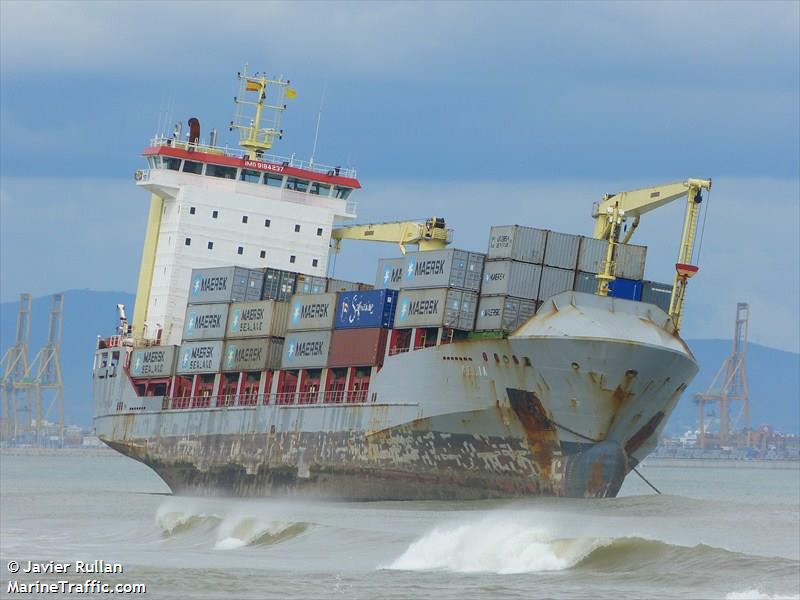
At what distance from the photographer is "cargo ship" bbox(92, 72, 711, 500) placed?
133 feet

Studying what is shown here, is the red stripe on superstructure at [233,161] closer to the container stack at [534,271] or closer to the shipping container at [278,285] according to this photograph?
the shipping container at [278,285]

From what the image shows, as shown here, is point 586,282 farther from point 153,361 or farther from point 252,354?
point 153,361

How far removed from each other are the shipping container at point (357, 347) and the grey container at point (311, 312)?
622 millimetres

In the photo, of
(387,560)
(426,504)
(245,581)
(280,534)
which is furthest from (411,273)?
(245,581)

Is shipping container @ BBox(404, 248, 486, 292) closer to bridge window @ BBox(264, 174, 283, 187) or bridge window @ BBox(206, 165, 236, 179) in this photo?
bridge window @ BBox(264, 174, 283, 187)

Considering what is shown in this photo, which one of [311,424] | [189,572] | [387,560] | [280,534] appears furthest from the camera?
[311,424]

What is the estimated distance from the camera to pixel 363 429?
1763 inches

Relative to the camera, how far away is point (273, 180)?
2355 inches

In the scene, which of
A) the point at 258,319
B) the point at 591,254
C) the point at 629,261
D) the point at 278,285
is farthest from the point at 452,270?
the point at 278,285

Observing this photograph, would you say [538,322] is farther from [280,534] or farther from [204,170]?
[204,170]

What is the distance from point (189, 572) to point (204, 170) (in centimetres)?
3254

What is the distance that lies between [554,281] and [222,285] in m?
15.1

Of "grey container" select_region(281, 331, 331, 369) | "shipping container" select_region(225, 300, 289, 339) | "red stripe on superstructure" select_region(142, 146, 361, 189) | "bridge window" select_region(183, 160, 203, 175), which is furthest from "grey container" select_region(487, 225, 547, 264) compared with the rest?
"bridge window" select_region(183, 160, 203, 175)

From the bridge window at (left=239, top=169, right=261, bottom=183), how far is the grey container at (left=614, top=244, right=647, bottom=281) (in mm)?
20816
